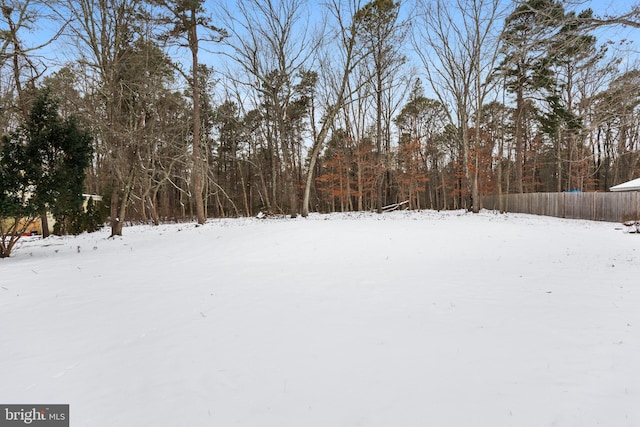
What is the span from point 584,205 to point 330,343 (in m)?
20.1

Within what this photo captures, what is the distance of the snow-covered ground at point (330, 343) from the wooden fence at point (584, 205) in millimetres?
12348

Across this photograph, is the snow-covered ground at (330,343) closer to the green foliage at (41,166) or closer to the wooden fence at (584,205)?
the green foliage at (41,166)

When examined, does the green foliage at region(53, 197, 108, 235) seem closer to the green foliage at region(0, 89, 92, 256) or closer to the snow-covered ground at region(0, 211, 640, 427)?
the green foliage at region(0, 89, 92, 256)

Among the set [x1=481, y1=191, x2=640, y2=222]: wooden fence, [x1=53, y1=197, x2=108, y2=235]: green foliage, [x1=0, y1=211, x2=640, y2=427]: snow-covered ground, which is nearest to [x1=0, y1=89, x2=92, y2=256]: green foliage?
[x1=0, y1=211, x2=640, y2=427]: snow-covered ground

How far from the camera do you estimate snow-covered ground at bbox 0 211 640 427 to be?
1959mm

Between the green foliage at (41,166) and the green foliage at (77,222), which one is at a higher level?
the green foliage at (41,166)

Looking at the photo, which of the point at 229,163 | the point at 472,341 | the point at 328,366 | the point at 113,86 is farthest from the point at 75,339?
the point at 229,163

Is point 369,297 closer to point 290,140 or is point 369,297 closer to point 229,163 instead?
point 290,140

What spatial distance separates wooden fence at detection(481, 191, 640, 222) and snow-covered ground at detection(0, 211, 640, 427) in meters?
12.3

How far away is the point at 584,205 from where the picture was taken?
16625mm

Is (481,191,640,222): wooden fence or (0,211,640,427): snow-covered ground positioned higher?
(481,191,640,222): wooden fence

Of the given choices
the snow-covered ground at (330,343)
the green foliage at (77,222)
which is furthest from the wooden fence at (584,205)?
the green foliage at (77,222)

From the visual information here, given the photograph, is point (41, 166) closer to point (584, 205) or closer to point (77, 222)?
point (77, 222)

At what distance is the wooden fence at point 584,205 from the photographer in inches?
571
